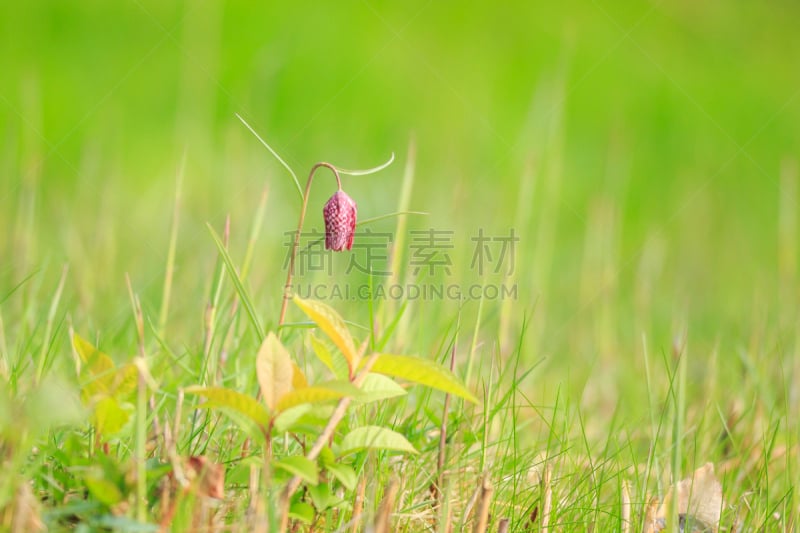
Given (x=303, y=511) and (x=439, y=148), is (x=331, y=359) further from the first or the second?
(x=439, y=148)

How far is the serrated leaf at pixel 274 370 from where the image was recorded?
111 centimetres

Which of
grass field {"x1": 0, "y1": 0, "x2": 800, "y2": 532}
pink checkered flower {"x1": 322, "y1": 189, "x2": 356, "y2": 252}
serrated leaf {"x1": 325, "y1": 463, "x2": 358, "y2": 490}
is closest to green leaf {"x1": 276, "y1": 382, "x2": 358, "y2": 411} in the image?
grass field {"x1": 0, "y1": 0, "x2": 800, "y2": 532}

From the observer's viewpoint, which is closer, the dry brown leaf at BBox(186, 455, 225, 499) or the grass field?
the dry brown leaf at BBox(186, 455, 225, 499)

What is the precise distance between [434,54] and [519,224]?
4082 mm

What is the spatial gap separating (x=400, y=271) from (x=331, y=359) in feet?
5.26

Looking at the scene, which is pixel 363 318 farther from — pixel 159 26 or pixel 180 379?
pixel 159 26

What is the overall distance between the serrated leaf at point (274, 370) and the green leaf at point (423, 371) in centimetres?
12

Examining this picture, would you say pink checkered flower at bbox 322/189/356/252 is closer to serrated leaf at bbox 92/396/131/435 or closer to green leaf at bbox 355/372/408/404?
green leaf at bbox 355/372/408/404

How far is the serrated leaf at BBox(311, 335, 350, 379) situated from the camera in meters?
1.18

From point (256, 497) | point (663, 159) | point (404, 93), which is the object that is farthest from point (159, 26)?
point (256, 497)

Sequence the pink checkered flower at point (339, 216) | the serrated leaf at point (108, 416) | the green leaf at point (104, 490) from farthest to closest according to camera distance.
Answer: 1. the pink checkered flower at point (339, 216)
2. the serrated leaf at point (108, 416)
3. the green leaf at point (104, 490)

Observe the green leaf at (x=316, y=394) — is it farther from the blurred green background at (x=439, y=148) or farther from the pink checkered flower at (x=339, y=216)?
the blurred green background at (x=439, y=148)

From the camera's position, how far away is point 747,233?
4945 millimetres

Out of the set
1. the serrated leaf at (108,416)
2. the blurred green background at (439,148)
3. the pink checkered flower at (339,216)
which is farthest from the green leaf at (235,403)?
the blurred green background at (439,148)
